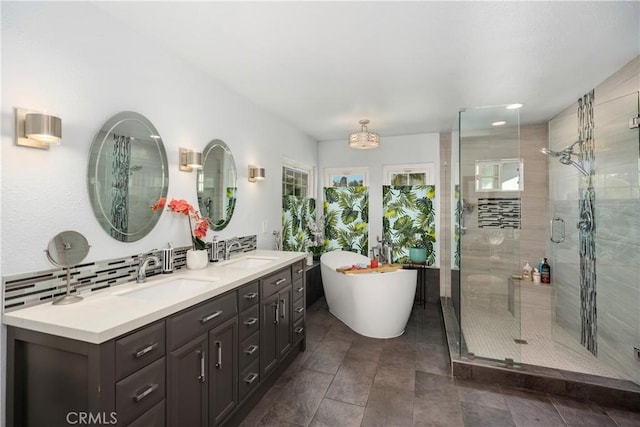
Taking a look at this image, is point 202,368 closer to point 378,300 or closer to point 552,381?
point 378,300

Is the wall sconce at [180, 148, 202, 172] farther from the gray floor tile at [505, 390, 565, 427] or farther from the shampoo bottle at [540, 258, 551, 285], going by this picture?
the shampoo bottle at [540, 258, 551, 285]

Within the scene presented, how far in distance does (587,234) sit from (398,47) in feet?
8.59

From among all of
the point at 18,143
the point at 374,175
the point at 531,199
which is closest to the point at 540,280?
the point at 531,199

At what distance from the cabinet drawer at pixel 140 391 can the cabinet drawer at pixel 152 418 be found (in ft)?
0.06

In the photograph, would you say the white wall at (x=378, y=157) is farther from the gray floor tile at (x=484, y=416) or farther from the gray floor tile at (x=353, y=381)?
the gray floor tile at (x=484, y=416)

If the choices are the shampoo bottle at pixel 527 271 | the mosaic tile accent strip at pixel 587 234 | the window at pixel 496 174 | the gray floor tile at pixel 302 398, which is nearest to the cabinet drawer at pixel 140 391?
the gray floor tile at pixel 302 398

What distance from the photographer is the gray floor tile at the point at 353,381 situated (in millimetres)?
2199

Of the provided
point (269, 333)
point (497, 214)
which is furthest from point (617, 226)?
point (269, 333)

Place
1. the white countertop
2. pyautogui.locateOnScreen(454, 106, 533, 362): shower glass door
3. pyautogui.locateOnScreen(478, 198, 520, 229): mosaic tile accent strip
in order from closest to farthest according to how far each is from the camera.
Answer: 1. the white countertop
2. pyautogui.locateOnScreen(454, 106, 533, 362): shower glass door
3. pyautogui.locateOnScreen(478, 198, 520, 229): mosaic tile accent strip

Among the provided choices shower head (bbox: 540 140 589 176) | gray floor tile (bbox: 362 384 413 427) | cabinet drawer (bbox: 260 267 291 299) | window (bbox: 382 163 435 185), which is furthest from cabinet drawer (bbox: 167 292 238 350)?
window (bbox: 382 163 435 185)

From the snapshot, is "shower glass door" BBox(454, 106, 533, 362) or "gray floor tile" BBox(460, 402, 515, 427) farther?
"shower glass door" BBox(454, 106, 533, 362)

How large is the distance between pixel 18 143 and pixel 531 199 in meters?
4.97

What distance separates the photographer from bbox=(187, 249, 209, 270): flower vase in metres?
2.20

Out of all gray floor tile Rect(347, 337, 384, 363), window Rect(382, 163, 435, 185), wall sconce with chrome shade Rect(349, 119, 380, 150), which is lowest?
gray floor tile Rect(347, 337, 384, 363)
